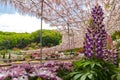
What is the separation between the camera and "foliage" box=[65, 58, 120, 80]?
3.15 meters

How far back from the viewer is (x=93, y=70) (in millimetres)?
3211

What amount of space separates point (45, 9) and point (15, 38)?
30433 mm

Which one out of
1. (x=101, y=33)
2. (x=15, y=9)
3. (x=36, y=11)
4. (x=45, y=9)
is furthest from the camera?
(x=45, y=9)

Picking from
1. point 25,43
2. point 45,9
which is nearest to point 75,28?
point 45,9

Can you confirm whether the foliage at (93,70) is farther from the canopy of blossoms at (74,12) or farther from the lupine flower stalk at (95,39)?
the canopy of blossoms at (74,12)

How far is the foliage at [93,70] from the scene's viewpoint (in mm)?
3146

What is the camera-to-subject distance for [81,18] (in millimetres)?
15484

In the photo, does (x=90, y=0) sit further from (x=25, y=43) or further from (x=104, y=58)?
(x=25, y=43)

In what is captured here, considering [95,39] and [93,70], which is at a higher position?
[95,39]

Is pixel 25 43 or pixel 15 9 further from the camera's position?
pixel 25 43

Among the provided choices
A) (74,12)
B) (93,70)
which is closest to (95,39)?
(93,70)

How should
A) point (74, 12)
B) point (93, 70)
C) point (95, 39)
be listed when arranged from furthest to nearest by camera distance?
1. point (74, 12)
2. point (95, 39)
3. point (93, 70)

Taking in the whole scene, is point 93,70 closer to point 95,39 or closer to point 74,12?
point 95,39

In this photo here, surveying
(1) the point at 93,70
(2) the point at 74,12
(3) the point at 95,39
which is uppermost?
(2) the point at 74,12
